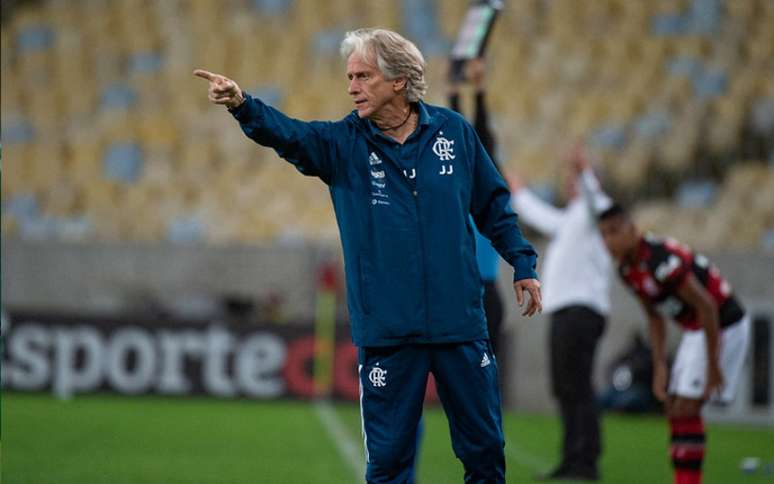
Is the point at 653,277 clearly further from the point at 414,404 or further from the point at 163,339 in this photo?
the point at 163,339

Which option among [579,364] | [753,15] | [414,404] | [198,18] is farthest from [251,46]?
[414,404]

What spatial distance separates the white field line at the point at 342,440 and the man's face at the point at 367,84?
4.22m

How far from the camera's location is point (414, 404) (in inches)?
210

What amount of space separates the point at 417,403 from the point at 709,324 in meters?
2.92

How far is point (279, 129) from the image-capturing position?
17.1 ft

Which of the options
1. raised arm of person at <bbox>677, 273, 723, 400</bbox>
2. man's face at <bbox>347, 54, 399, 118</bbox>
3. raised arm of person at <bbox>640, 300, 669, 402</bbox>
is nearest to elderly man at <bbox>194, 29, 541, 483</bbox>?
man's face at <bbox>347, 54, 399, 118</bbox>

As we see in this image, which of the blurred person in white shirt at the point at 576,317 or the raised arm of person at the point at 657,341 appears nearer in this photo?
the raised arm of person at the point at 657,341

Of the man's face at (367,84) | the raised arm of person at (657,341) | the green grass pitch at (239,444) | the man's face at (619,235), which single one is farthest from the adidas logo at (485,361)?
the green grass pitch at (239,444)

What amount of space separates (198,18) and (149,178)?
3.01 meters

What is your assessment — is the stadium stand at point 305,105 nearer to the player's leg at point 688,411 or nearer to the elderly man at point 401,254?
the player's leg at point 688,411

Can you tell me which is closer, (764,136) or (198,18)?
(764,136)

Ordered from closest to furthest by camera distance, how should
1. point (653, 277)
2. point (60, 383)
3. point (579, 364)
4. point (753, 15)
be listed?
point (653, 277) → point (579, 364) → point (60, 383) → point (753, 15)

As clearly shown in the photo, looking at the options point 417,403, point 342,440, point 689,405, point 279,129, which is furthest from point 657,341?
point 342,440

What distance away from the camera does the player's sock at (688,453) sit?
7.75 metres
